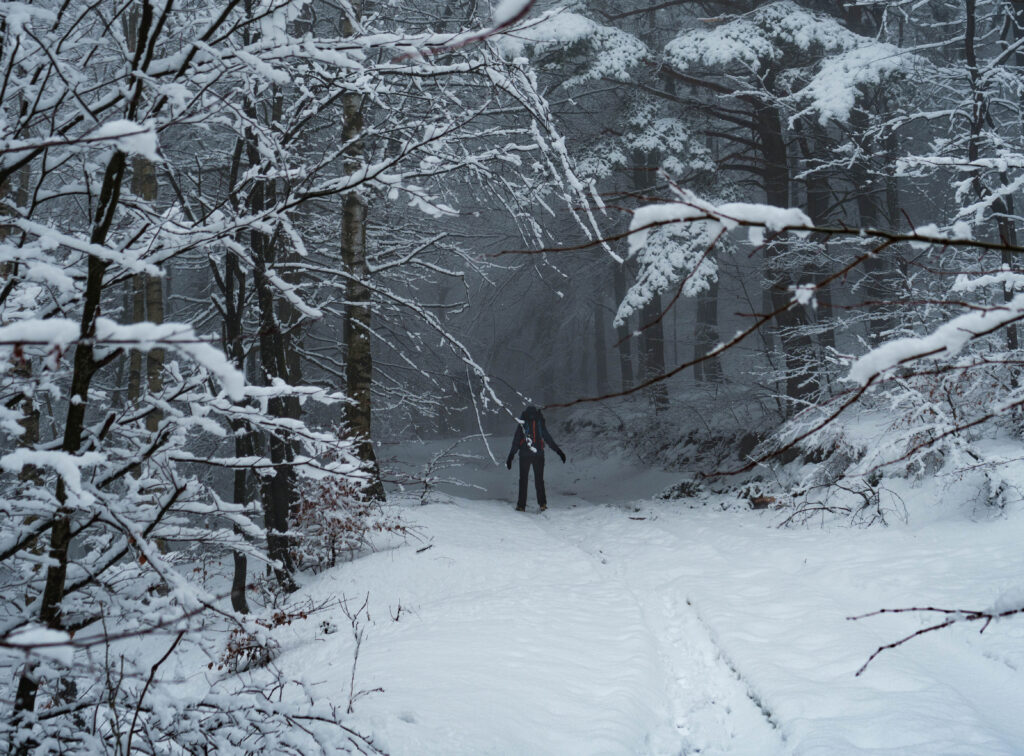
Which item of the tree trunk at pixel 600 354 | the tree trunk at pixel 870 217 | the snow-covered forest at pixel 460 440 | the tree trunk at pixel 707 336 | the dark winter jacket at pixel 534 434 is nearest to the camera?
the snow-covered forest at pixel 460 440

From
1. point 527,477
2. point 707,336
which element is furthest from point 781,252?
point 527,477

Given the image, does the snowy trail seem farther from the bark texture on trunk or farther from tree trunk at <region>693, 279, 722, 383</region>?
the bark texture on trunk

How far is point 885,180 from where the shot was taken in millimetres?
10281

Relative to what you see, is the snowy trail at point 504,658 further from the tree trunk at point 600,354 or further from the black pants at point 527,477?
the tree trunk at point 600,354

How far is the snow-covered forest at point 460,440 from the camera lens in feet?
6.24

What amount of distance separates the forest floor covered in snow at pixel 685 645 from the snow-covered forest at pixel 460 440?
0.03 metres

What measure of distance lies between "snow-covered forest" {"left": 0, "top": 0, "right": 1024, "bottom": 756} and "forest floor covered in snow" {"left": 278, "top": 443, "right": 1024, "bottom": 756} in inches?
1.2

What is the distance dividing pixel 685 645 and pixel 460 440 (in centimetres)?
387

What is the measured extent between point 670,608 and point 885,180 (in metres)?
8.43

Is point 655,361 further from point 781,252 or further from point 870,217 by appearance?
point 870,217

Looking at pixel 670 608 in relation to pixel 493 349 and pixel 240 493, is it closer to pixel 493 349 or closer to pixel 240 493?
pixel 240 493

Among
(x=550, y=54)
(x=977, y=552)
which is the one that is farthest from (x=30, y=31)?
(x=550, y=54)

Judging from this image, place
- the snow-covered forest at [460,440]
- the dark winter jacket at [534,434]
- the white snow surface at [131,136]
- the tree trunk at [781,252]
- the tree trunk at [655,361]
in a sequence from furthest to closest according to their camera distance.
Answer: the tree trunk at [655,361] < the dark winter jacket at [534,434] < the tree trunk at [781,252] < the snow-covered forest at [460,440] < the white snow surface at [131,136]

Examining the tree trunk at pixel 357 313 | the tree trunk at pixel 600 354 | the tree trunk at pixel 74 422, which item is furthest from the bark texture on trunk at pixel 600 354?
the tree trunk at pixel 74 422
